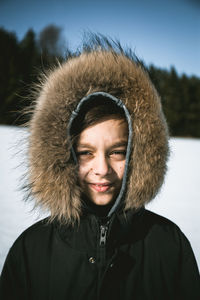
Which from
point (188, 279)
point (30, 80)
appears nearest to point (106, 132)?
point (188, 279)

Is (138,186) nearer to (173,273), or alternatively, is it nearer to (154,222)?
(154,222)

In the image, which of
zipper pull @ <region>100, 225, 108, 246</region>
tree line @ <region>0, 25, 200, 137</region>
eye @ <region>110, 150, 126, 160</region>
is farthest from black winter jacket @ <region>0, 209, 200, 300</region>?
tree line @ <region>0, 25, 200, 137</region>

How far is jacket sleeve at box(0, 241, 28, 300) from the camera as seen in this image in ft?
3.16

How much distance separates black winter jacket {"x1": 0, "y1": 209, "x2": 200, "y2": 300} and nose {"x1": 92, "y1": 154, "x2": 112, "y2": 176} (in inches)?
7.7

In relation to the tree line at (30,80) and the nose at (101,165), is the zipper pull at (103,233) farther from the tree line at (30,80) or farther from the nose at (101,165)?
the tree line at (30,80)

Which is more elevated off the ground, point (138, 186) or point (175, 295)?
point (138, 186)

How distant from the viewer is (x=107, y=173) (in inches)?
41.6

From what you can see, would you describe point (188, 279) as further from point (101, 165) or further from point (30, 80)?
point (30, 80)

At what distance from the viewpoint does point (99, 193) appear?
1.11 metres

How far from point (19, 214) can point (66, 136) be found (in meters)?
1.95

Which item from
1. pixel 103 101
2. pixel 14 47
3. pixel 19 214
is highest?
pixel 14 47

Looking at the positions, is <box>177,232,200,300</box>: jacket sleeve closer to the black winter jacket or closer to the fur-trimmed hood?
the black winter jacket

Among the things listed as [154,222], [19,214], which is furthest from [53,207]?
[19,214]

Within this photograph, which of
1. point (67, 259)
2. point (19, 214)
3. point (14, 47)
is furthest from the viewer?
point (14, 47)
